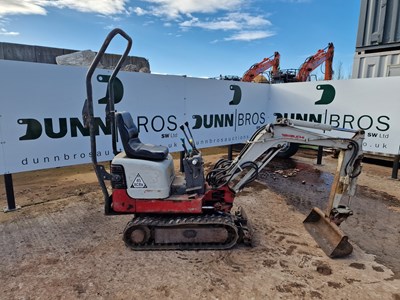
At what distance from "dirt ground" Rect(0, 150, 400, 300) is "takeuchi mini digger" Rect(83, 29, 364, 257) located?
6.9 inches

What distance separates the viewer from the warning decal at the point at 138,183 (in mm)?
3249

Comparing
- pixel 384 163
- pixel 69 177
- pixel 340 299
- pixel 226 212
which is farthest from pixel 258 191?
pixel 384 163

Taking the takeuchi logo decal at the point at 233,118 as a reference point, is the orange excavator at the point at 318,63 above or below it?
above

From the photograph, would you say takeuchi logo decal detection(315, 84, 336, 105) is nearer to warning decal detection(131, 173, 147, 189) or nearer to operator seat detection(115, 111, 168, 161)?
operator seat detection(115, 111, 168, 161)

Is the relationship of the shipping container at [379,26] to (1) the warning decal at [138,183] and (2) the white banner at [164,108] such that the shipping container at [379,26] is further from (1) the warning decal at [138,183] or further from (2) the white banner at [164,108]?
(1) the warning decal at [138,183]

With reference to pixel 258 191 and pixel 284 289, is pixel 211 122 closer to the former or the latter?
pixel 258 191

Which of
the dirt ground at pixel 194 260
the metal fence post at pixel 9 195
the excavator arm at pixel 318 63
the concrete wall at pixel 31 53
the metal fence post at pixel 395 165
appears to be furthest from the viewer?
the concrete wall at pixel 31 53

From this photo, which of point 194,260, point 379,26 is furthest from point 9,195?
point 379,26

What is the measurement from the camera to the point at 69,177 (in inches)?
252

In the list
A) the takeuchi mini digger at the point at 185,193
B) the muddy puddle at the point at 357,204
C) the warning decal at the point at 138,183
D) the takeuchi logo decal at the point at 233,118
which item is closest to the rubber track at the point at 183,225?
the takeuchi mini digger at the point at 185,193

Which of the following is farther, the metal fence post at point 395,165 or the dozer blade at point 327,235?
the metal fence post at point 395,165

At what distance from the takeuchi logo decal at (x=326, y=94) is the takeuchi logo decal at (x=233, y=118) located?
1.70m

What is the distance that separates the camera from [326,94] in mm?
7000

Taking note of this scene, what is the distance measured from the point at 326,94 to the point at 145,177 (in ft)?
18.7
